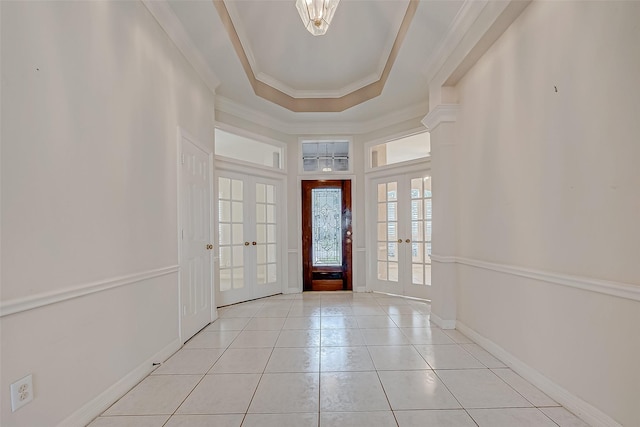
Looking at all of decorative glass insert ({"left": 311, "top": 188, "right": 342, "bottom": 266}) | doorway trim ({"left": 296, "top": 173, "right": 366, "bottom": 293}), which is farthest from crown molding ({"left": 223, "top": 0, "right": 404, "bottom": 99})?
decorative glass insert ({"left": 311, "top": 188, "right": 342, "bottom": 266})

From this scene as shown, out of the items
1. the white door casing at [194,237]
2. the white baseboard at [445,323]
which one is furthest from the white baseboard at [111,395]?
the white baseboard at [445,323]

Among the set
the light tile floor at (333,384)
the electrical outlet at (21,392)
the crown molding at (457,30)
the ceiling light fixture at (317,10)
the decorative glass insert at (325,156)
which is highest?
the crown molding at (457,30)

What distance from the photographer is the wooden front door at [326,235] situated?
5148 mm

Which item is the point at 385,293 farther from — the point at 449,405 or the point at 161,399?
the point at 161,399

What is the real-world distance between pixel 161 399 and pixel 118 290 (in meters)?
0.76

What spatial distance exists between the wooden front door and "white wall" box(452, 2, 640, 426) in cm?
263

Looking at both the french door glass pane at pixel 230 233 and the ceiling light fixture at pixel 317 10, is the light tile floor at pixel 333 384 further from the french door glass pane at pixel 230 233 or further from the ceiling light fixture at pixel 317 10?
the ceiling light fixture at pixel 317 10

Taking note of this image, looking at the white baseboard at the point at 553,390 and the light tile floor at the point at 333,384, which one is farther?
the light tile floor at the point at 333,384

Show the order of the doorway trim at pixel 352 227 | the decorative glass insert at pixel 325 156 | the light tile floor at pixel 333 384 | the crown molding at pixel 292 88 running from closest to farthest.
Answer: the light tile floor at pixel 333 384 < the crown molding at pixel 292 88 < the doorway trim at pixel 352 227 < the decorative glass insert at pixel 325 156

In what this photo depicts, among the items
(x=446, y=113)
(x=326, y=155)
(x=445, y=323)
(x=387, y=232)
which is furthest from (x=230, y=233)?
(x=446, y=113)

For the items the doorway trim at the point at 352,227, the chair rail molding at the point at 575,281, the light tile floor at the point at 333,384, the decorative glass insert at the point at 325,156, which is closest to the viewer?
the chair rail molding at the point at 575,281

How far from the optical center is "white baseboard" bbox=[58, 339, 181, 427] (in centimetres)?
165

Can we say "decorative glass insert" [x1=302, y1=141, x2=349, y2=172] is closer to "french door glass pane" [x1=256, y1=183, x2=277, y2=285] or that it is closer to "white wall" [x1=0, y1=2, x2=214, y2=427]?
"french door glass pane" [x1=256, y1=183, x2=277, y2=285]

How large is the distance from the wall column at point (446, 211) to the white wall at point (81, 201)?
2.72m
